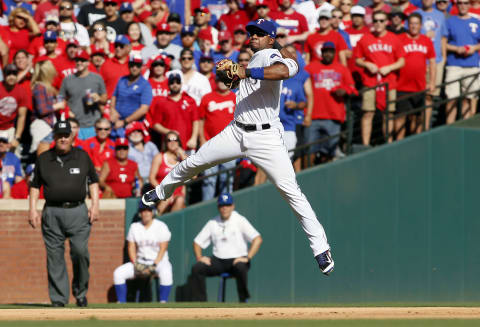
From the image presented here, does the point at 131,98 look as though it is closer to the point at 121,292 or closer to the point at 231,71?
the point at 121,292

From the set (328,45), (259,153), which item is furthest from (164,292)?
(259,153)

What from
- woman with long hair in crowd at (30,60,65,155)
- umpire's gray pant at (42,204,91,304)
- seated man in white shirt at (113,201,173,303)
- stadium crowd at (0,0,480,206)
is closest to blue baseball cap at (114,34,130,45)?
stadium crowd at (0,0,480,206)

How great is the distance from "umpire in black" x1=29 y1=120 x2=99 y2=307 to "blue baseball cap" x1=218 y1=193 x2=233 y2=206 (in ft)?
8.63

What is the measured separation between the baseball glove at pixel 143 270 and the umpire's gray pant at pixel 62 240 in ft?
6.96

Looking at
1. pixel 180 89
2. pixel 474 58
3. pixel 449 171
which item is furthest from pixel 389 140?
pixel 180 89

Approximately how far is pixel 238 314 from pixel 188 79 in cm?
618

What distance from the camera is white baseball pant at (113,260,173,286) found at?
1359 centimetres

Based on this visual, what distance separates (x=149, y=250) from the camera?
44.9ft

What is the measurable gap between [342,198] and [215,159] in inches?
229

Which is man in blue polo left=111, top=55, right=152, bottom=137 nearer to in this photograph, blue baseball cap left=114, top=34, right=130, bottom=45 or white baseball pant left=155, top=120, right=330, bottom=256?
blue baseball cap left=114, top=34, right=130, bottom=45

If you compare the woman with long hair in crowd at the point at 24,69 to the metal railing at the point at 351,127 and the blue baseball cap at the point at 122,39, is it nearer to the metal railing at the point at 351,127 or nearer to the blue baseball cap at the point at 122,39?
the blue baseball cap at the point at 122,39

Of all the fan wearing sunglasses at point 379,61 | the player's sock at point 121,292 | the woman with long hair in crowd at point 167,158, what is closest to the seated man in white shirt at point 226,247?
the woman with long hair in crowd at point 167,158

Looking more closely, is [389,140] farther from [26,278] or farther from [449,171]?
[26,278]

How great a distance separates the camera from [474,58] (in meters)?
15.7
